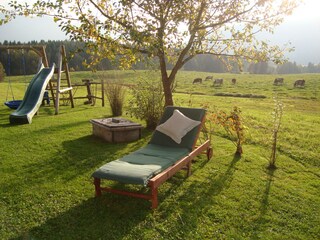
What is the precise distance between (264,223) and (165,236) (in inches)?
57.5

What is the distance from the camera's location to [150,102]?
30.9 ft

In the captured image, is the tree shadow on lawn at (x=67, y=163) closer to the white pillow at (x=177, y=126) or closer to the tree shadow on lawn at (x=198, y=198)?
the white pillow at (x=177, y=126)

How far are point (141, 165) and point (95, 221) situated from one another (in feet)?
3.58

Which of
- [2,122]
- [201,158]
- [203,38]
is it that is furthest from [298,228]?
[2,122]

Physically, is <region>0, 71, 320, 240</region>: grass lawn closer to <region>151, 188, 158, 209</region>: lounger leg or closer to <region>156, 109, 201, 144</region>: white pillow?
<region>151, 188, 158, 209</region>: lounger leg

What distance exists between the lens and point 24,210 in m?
4.27

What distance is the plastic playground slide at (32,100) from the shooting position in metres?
10.1

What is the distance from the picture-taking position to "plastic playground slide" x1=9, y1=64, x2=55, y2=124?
33.3 ft

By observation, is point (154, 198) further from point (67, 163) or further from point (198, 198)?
point (67, 163)

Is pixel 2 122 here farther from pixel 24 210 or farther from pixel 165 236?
pixel 165 236

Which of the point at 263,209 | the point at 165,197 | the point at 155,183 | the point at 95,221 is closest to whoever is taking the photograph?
the point at 95,221

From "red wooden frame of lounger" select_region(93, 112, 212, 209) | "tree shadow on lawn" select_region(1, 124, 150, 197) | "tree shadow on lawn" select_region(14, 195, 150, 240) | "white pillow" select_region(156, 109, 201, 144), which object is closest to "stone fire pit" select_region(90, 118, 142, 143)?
"tree shadow on lawn" select_region(1, 124, 150, 197)

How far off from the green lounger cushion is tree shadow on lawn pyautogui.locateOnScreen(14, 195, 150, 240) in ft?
1.63

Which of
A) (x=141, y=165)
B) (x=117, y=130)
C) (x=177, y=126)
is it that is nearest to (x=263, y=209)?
(x=141, y=165)
